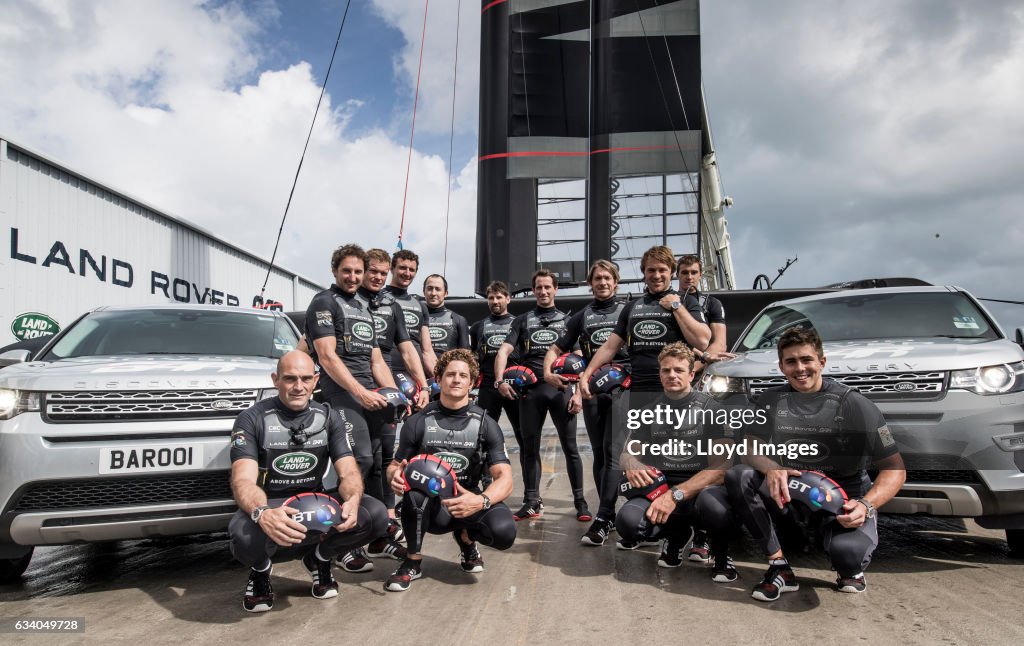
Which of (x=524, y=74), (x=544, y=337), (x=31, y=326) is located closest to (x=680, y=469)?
(x=544, y=337)

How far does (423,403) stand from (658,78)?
1095 cm

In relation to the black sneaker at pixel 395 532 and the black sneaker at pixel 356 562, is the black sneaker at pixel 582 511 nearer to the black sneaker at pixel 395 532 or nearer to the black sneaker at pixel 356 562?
the black sneaker at pixel 395 532

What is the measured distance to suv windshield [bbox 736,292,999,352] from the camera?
12.9 feet

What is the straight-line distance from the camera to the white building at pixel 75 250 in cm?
1035

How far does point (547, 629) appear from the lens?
255 centimetres

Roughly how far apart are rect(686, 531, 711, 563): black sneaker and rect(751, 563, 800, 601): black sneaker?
48cm

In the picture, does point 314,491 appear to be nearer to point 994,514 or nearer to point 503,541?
point 503,541

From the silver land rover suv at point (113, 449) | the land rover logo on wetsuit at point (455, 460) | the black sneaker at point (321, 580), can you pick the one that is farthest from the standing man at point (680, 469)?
the silver land rover suv at point (113, 449)

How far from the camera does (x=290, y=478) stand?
Result: 299cm

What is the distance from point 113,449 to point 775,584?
3.05m

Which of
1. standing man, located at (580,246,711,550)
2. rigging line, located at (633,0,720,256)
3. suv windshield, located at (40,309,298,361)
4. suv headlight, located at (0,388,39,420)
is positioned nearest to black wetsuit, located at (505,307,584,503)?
standing man, located at (580,246,711,550)

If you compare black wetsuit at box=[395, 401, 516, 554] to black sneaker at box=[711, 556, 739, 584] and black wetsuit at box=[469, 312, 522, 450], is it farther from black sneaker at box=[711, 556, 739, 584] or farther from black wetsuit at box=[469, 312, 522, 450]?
black wetsuit at box=[469, 312, 522, 450]

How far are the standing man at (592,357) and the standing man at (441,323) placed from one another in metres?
0.97

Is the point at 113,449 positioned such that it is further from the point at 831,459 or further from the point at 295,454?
the point at 831,459
